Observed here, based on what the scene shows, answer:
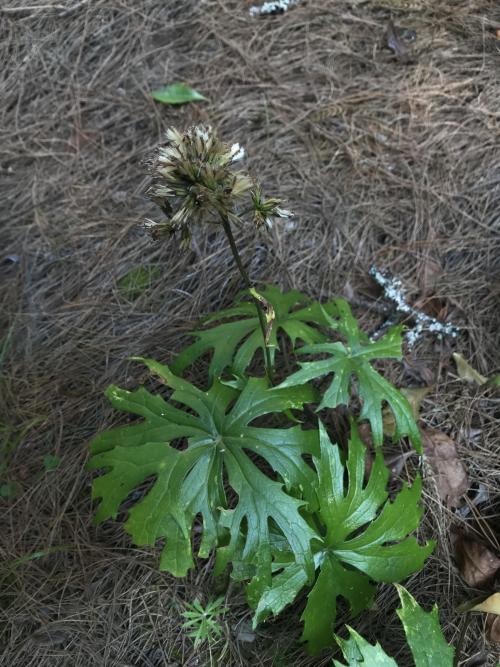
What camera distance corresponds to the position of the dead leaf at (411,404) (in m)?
2.45

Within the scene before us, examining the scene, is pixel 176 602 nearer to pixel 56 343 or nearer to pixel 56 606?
pixel 56 606

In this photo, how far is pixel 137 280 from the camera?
2.90 metres

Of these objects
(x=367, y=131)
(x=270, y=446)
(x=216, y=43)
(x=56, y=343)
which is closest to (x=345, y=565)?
(x=270, y=446)

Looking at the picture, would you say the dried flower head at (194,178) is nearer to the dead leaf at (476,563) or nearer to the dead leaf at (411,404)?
the dead leaf at (411,404)

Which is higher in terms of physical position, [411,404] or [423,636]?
[411,404]

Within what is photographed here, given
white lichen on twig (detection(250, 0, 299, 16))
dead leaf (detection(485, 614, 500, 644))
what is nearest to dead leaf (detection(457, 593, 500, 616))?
dead leaf (detection(485, 614, 500, 644))

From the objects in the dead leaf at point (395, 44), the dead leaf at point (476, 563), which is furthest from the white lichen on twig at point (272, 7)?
the dead leaf at point (476, 563)

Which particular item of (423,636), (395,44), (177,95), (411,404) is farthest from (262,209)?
(395,44)

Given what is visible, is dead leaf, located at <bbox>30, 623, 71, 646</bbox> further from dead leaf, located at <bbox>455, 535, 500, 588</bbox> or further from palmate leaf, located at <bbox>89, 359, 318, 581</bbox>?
dead leaf, located at <bbox>455, 535, 500, 588</bbox>

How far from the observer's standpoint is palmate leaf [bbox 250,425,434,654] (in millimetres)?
1947

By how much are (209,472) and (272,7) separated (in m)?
2.77

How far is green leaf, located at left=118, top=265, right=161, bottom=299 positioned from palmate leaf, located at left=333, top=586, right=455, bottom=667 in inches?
70.3

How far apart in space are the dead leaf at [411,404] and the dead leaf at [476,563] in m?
0.52

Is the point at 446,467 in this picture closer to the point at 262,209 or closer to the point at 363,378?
the point at 363,378
